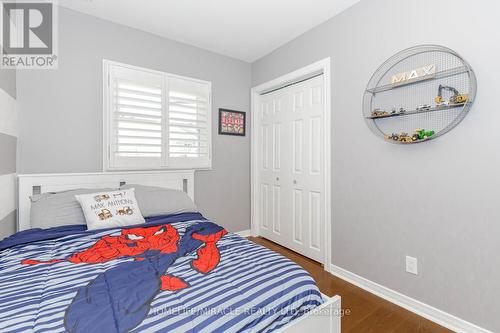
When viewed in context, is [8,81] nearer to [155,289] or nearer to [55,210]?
[55,210]

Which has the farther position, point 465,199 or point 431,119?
point 431,119

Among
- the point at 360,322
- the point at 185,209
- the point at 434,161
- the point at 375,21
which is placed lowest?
the point at 360,322

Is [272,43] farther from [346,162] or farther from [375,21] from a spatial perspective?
[346,162]

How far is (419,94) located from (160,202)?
7.54 ft

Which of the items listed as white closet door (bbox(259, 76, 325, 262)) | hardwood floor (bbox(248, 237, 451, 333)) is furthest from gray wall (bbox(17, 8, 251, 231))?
hardwood floor (bbox(248, 237, 451, 333))

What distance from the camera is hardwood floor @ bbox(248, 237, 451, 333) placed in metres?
1.66

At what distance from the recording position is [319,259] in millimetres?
2670

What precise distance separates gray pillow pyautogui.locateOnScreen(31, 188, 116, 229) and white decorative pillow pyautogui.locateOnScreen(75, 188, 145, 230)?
3.2 inches

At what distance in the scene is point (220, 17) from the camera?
2.46m

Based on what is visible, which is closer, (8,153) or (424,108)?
(424,108)

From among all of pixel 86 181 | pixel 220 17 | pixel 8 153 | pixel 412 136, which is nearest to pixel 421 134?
pixel 412 136

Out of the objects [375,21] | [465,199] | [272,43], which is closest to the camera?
[465,199]

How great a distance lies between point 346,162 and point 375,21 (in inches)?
48.4

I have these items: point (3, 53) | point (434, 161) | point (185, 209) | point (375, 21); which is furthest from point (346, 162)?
point (3, 53)
